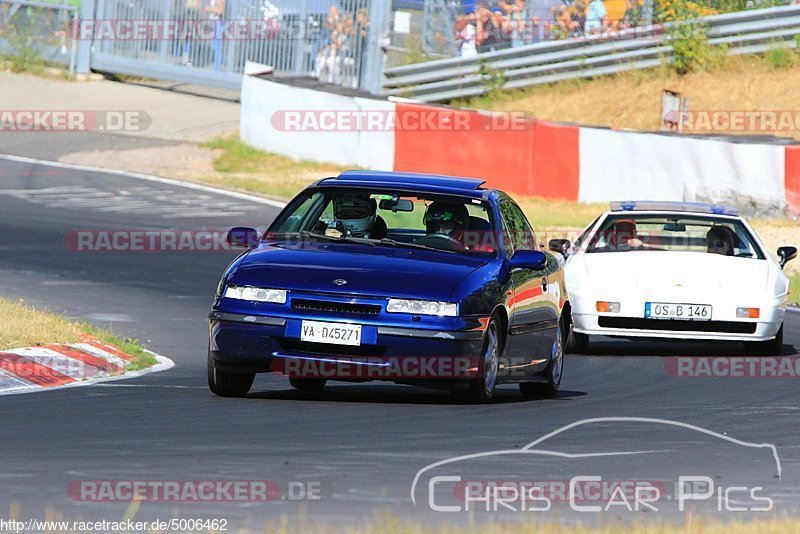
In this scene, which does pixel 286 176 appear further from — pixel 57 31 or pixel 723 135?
pixel 57 31

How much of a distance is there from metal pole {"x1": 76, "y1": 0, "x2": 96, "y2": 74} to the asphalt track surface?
72.3 feet

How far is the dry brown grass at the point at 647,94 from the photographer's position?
1234 inches

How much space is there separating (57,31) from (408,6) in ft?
27.7

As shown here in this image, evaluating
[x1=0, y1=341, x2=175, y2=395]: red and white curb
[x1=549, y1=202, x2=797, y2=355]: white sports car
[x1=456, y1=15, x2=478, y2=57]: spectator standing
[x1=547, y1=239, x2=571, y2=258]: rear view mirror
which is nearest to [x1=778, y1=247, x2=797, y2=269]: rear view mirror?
[x1=549, y1=202, x2=797, y2=355]: white sports car

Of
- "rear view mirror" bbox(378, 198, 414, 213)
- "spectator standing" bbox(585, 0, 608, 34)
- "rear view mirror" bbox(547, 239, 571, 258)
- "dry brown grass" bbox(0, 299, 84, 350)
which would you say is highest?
"spectator standing" bbox(585, 0, 608, 34)

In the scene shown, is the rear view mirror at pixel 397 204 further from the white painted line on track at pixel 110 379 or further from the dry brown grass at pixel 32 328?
the dry brown grass at pixel 32 328

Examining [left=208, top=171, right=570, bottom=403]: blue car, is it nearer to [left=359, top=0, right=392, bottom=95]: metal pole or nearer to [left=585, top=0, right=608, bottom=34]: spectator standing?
[left=585, top=0, right=608, bottom=34]: spectator standing

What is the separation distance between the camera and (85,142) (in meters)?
30.2

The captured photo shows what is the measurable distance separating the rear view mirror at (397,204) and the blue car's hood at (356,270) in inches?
10.7

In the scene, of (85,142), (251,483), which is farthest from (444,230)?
(85,142)

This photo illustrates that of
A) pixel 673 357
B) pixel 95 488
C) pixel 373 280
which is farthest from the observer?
pixel 673 357

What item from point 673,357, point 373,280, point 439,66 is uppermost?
point 439,66
